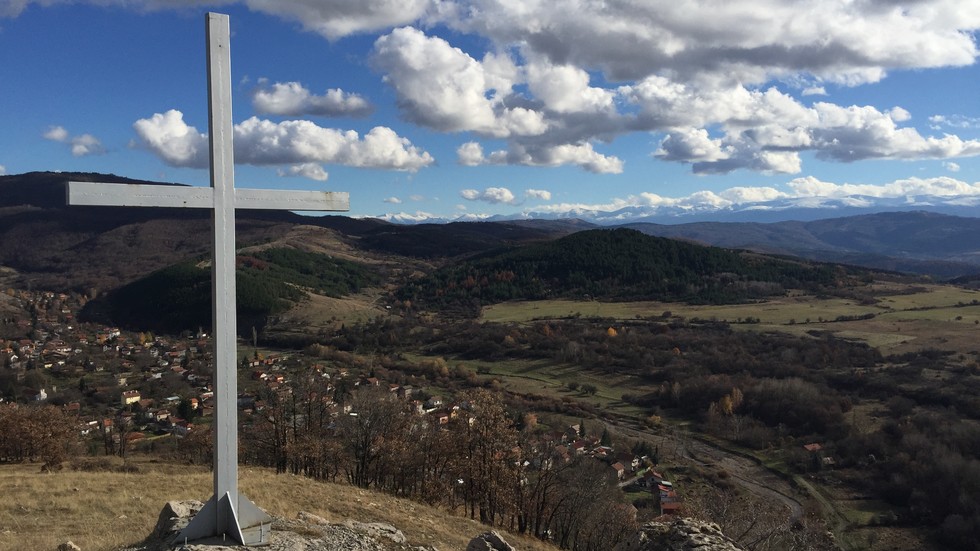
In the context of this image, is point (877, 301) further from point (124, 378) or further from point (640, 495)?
point (124, 378)

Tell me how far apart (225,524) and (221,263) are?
11.0 feet

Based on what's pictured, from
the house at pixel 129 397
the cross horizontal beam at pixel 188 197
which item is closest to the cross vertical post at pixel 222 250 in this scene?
the cross horizontal beam at pixel 188 197

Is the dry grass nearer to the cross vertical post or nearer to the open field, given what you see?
the cross vertical post

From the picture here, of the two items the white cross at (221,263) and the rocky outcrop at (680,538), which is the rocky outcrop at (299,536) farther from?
the rocky outcrop at (680,538)

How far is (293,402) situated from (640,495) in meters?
23.0

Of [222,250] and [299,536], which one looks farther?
[299,536]

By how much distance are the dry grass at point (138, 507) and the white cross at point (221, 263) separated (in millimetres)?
2629

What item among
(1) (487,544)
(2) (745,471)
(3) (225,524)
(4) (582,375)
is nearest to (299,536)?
(3) (225,524)

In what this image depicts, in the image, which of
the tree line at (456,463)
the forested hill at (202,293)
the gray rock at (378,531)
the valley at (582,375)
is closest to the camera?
the gray rock at (378,531)

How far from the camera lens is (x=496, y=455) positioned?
842 inches

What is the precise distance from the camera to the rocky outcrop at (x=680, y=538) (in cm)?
898

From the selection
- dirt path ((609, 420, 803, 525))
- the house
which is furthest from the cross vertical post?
the house

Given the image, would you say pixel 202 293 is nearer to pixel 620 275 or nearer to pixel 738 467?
pixel 620 275

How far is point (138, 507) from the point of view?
42.9 ft
